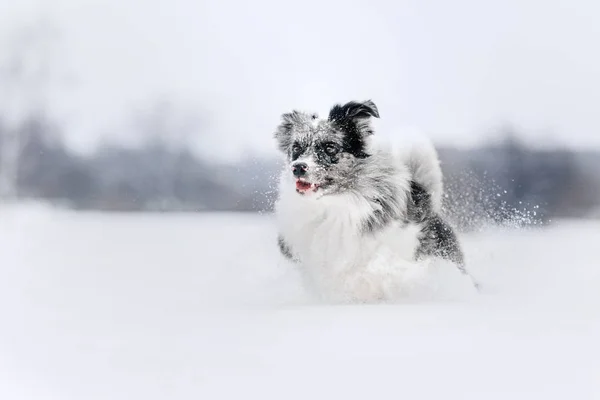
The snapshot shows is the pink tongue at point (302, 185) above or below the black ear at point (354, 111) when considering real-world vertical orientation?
below

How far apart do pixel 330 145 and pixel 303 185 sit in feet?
1.45

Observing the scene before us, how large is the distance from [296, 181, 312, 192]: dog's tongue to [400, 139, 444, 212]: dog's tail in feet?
3.16

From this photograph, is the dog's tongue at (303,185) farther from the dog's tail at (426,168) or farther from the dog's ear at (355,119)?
the dog's tail at (426,168)

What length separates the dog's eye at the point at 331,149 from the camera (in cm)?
518

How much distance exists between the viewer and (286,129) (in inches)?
222

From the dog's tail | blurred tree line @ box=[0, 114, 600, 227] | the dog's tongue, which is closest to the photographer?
the dog's tongue

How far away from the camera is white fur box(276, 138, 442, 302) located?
190 inches

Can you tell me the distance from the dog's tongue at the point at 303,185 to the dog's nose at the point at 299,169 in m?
0.10

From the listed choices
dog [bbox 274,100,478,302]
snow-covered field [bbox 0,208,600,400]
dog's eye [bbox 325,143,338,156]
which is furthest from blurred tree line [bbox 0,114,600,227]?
dog's eye [bbox 325,143,338,156]

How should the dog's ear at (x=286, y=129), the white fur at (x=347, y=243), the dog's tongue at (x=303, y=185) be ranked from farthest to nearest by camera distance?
the dog's ear at (x=286, y=129) → the dog's tongue at (x=303, y=185) → the white fur at (x=347, y=243)

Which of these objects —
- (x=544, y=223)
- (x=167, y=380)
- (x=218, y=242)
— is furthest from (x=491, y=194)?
(x=167, y=380)

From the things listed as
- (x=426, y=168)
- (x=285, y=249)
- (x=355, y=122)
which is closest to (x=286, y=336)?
(x=285, y=249)

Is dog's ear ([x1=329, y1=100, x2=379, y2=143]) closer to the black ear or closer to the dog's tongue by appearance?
the black ear

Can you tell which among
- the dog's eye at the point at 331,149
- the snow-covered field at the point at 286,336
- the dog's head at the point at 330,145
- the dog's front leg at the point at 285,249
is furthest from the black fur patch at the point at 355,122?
the snow-covered field at the point at 286,336
